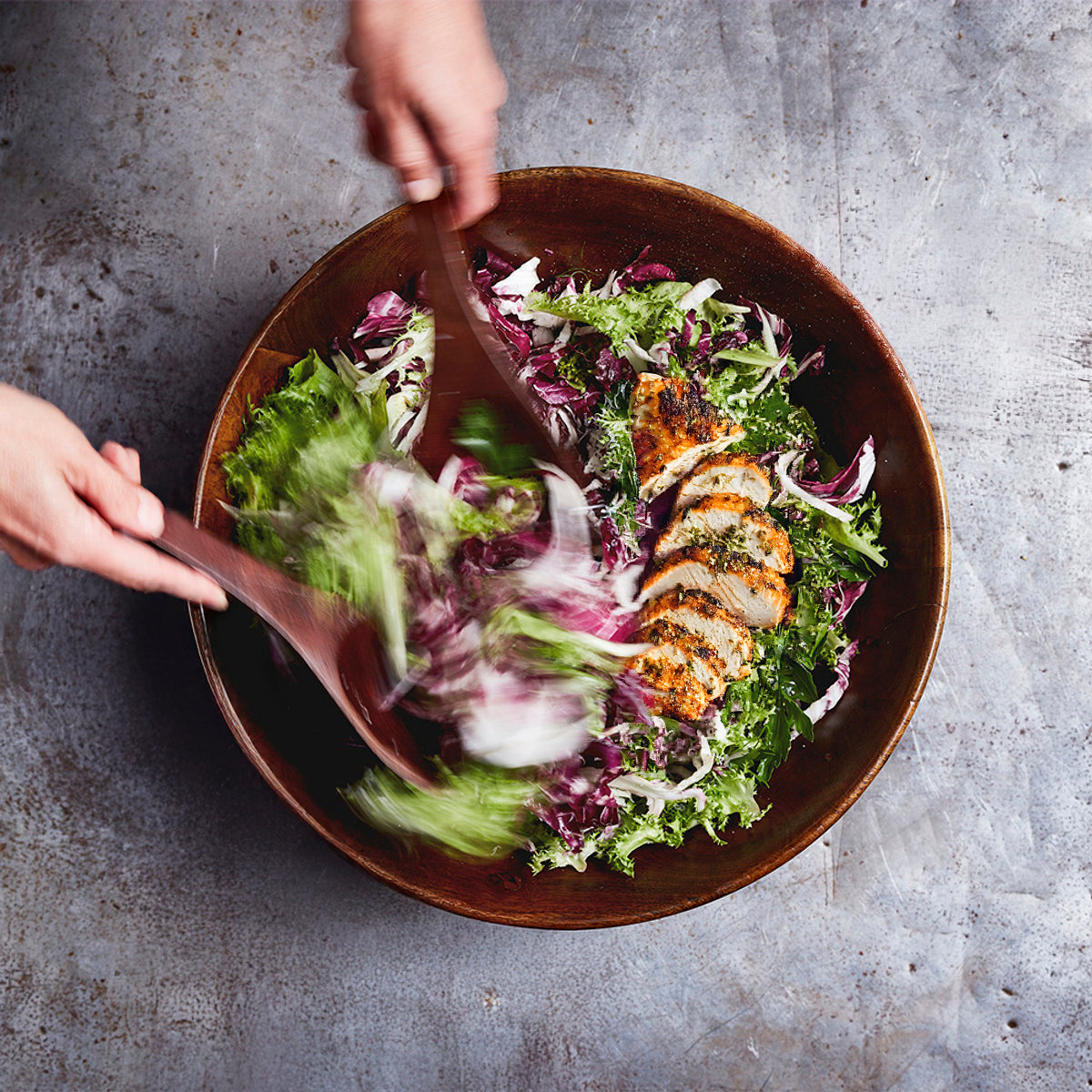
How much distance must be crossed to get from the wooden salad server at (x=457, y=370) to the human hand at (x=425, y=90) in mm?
90

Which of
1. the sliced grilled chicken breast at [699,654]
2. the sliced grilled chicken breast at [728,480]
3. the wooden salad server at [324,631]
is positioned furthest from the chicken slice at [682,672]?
the wooden salad server at [324,631]

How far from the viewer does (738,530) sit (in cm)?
268

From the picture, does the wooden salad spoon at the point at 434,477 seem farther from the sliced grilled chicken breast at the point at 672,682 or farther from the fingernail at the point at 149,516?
the sliced grilled chicken breast at the point at 672,682

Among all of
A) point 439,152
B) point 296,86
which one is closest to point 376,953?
point 439,152

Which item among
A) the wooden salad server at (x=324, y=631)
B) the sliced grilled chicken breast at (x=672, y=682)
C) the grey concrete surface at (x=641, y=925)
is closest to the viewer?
the wooden salad server at (x=324, y=631)

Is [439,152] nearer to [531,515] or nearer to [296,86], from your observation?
[531,515]

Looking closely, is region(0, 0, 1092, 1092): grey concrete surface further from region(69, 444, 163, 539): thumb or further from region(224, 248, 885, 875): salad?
region(69, 444, 163, 539): thumb

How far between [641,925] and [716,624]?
A: 3.77 feet

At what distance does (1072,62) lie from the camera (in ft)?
10.0

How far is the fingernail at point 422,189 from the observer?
2.12 meters

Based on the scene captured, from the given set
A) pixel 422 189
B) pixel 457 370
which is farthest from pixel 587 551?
pixel 422 189

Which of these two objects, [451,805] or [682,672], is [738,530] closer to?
[682,672]

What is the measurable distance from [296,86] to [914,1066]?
414cm

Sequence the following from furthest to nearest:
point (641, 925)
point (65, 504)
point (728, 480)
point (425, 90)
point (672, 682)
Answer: point (641, 925) < point (728, 480) < point (672, 682) < point (425, 90) < point (65, 504)
